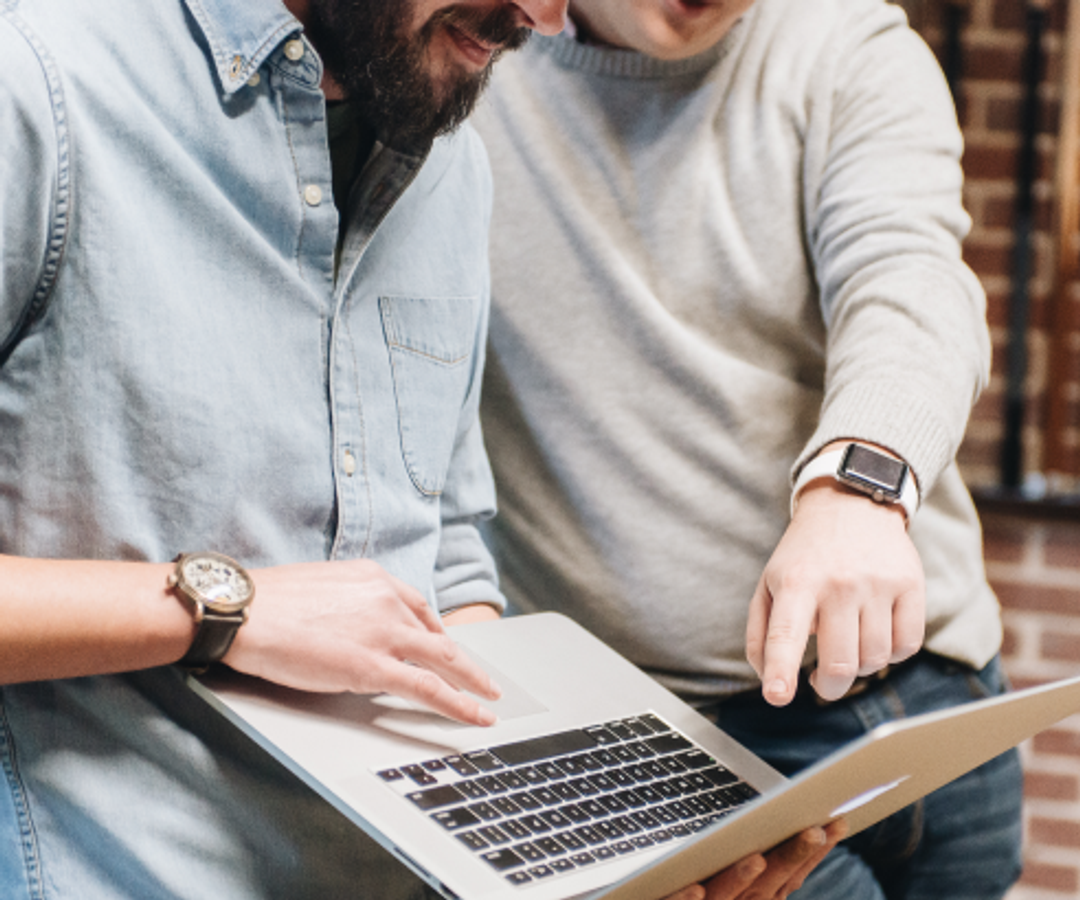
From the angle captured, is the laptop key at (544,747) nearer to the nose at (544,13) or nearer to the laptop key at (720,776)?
the laptop key at (720,776)

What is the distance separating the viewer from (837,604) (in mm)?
814

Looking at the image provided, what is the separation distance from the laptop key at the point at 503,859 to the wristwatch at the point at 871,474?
384 millimetres

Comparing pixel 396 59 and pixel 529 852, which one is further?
pixel 396 59

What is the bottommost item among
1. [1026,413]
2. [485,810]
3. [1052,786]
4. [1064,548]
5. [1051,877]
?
[1051,877]

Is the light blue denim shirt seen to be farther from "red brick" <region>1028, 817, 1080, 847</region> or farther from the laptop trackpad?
"red brick" <region>1028, 817, 1080, 847</region>

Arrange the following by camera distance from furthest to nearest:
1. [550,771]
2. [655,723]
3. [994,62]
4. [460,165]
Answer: [994,62], [460,165], [655,723], [550,771]

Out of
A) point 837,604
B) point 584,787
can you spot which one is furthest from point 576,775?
point 837,604

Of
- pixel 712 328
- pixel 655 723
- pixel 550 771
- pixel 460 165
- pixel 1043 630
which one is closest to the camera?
pixel 550 771

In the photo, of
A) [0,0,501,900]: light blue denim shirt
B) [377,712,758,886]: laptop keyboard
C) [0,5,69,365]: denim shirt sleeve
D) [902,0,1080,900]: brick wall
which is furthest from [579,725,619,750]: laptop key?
[902,0,1080,900]: brick wall

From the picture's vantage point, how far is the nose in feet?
3.01

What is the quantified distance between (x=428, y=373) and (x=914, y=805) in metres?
0.67

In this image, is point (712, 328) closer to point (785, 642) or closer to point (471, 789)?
point (785, 642)

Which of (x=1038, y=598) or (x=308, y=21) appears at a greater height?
(x=308, y=21)

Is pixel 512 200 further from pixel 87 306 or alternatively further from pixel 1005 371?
pixel 1005 371
